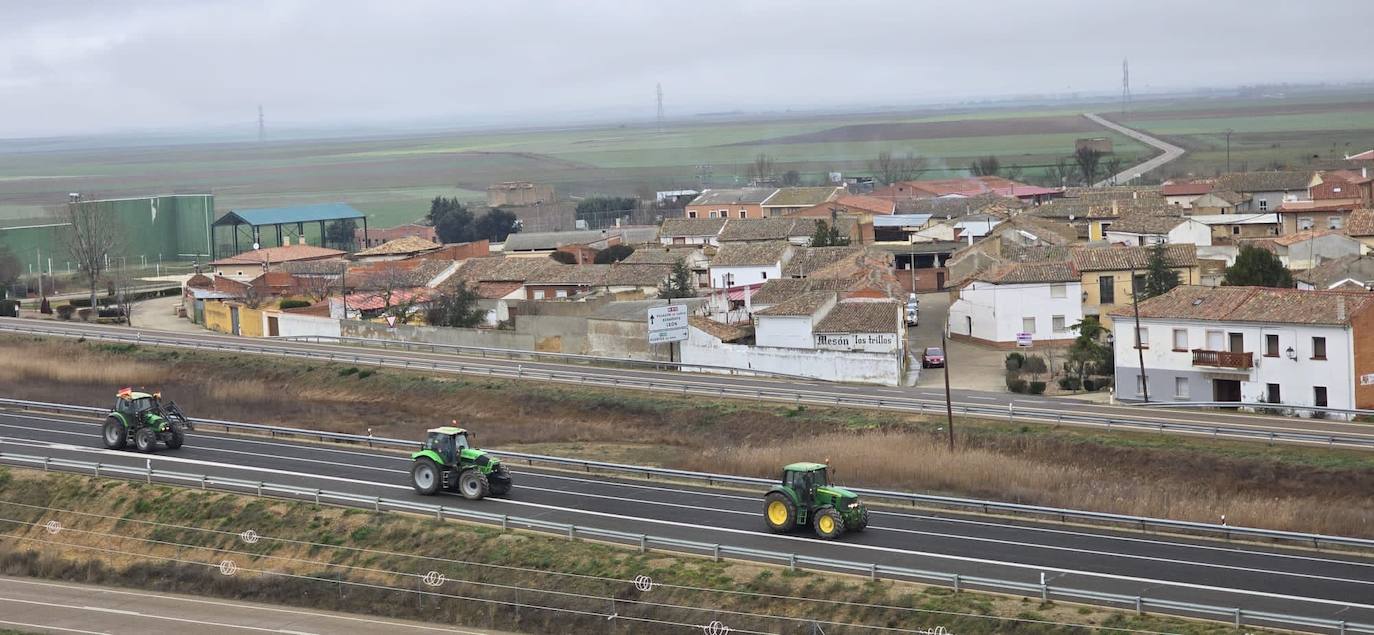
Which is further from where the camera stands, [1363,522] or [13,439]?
[13,439]

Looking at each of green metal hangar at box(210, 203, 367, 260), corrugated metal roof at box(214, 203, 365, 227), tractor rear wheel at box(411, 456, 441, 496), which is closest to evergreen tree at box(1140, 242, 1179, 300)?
tractor rear wheel at box(411, 456, 441, 496)

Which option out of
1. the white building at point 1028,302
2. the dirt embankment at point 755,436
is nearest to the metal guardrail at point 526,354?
the dirt embankment at point 755,436

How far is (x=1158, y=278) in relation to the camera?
59062 mm

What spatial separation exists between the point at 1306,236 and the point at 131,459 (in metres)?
51.2

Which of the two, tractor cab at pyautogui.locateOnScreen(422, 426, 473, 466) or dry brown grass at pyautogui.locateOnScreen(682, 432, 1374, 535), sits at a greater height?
tractor cab at pyautogui.locateOnScreen(422, 426, 473, 466)

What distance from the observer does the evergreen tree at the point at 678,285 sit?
6688cm

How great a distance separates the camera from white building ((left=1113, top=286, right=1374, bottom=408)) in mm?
43656

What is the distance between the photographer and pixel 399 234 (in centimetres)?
10869

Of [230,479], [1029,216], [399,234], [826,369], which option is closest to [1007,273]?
[826,369]

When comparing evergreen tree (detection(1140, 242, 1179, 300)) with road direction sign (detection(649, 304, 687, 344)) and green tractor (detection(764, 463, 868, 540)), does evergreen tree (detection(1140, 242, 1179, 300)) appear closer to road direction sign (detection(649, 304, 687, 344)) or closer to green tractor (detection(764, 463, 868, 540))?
road direction sign (detection(649, 304, 687, 344))

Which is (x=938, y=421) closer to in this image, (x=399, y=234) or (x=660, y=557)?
(x=660, y=557)

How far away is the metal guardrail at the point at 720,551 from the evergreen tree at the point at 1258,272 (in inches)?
1318

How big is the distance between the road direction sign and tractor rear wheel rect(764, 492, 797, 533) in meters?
24.7

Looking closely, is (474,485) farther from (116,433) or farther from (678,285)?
(678,285)
